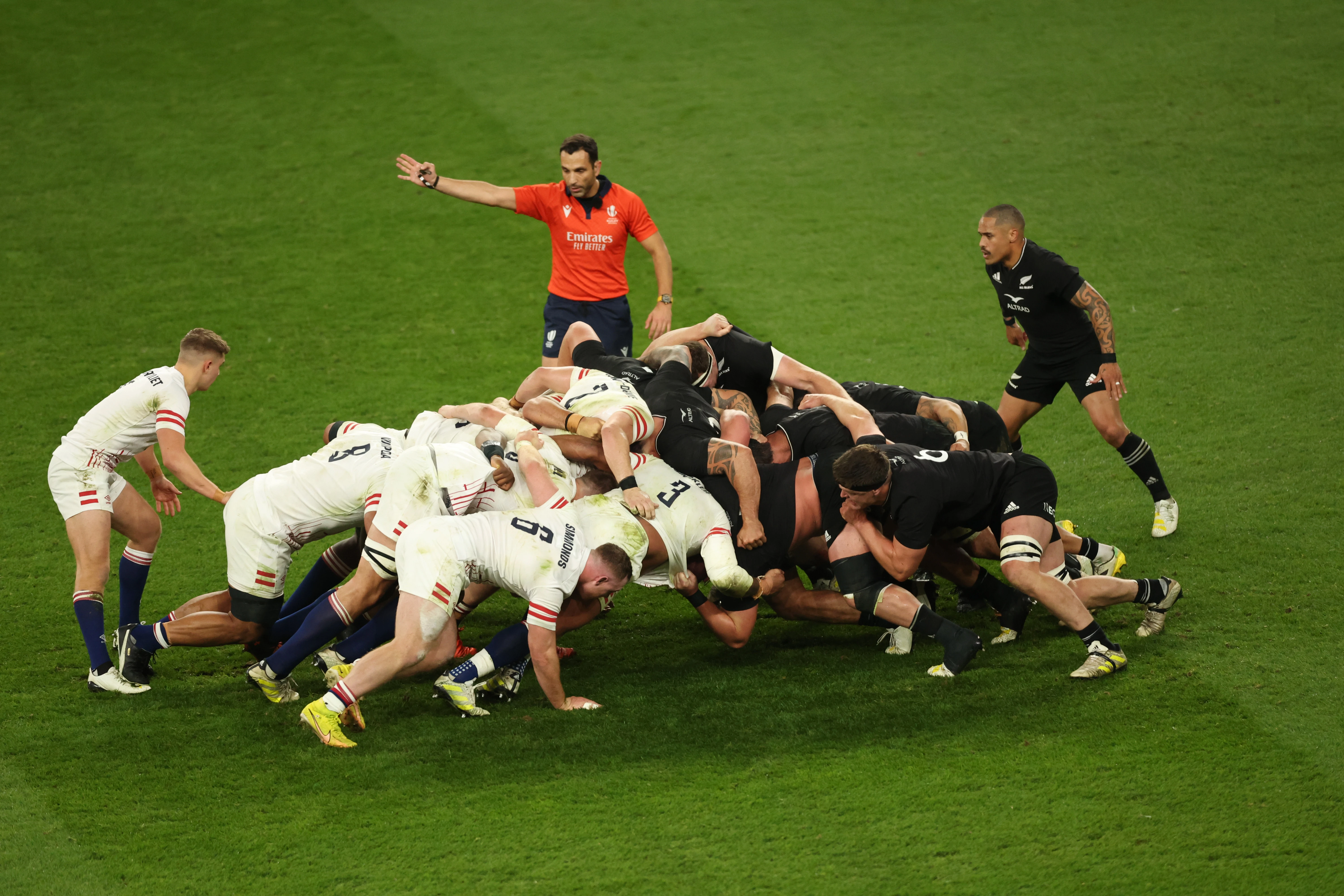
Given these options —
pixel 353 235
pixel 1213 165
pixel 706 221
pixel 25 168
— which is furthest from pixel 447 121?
pixel 1213 165

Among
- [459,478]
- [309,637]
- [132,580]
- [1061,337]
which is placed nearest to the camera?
[309,637]

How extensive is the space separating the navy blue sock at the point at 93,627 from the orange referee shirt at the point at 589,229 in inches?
137

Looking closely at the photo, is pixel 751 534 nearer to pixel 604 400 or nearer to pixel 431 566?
pixel 604 400

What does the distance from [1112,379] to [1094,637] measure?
2028 mm

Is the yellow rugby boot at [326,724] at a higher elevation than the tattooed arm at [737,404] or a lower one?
lower

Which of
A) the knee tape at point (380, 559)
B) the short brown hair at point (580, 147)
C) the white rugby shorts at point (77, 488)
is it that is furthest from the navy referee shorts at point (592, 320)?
the white rugby shorts at point (77, 488)

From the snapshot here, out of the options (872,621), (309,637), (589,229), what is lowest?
(309,637)

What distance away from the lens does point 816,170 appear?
42.0ft

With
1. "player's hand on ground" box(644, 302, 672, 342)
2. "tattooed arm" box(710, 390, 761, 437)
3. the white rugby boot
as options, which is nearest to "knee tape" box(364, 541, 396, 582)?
"tattooed arm" box(710, 390, 761, 437)

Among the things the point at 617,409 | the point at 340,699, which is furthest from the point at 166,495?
the point at 617,409

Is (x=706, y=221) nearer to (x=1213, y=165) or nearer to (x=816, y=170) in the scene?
(x=816, y=170)

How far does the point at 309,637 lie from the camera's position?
5.80 metres

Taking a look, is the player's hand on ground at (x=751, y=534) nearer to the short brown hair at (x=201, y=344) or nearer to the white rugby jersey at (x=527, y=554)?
the white rugby jersey at (x=527, y=554)

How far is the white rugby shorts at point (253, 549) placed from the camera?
5977mm
